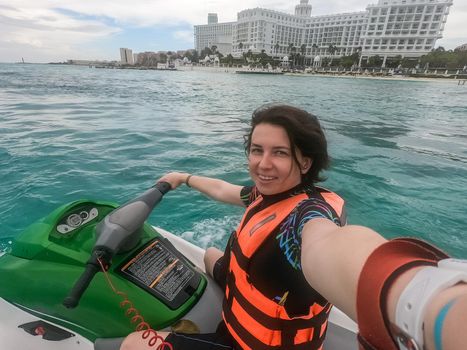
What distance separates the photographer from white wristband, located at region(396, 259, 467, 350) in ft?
1.96

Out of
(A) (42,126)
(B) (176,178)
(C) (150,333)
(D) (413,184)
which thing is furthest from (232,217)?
(A) (42,126)

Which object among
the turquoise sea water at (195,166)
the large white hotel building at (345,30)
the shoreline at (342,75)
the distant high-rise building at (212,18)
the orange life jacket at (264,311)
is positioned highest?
the distant high-rise building at (212,18)

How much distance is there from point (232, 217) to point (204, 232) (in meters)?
0.59

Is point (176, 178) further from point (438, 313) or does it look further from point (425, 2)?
point (425, 2)

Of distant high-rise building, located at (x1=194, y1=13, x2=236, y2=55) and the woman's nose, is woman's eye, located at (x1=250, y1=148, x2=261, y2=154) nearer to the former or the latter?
the woman's nose

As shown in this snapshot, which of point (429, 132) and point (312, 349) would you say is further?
point (429, 132)

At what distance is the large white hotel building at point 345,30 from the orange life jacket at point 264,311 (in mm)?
114749

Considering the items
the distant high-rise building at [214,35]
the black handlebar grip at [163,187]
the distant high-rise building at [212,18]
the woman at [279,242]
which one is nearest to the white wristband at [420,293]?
the woman at [279,242]

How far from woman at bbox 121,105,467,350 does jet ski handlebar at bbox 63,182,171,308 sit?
489mm

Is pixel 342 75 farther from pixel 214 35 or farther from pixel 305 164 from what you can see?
pixel 214 35

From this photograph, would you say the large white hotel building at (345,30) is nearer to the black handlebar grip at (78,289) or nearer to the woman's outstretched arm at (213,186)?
the woman's outstretched arm at (213,186)

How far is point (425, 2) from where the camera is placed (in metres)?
91.9

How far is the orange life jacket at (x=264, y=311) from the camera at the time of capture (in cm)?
138

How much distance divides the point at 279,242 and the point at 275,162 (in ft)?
1.41
